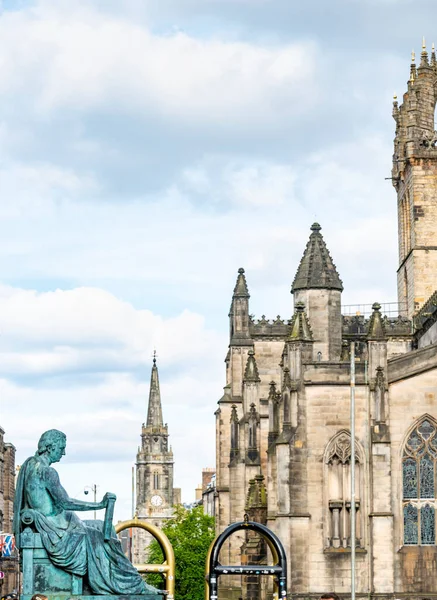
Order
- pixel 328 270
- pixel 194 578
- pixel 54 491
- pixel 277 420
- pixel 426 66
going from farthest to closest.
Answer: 1. pixel 194 578
2. pixel 426 66
3. pixel 328 270
4. pixel 277 420
5. pixel 54 491

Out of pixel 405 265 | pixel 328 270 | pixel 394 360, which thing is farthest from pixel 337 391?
pixel 405 265

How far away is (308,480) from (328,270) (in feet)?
46.4

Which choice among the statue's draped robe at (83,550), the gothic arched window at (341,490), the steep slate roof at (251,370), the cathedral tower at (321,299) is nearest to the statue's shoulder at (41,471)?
the statue's draped robe at (83,550)

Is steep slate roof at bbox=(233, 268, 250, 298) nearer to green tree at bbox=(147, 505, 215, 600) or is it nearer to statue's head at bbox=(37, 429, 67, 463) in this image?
green tree at bbox=(147, 505, 215, 600)

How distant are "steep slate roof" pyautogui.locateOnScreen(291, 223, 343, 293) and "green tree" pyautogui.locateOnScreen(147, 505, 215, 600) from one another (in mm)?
37954

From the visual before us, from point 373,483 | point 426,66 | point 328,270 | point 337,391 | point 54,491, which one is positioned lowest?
point 54,491

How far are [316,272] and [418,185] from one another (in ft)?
44.0

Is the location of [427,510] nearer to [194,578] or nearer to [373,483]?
[373,483]

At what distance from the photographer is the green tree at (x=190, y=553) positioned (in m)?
96.8

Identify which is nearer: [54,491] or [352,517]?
[54,491]

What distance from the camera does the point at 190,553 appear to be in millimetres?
100688

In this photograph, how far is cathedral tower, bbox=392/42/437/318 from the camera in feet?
227

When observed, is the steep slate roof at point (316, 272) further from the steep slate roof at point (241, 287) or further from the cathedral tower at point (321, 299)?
the steep slate roof at point (241, 287)

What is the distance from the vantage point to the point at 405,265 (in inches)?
2832
